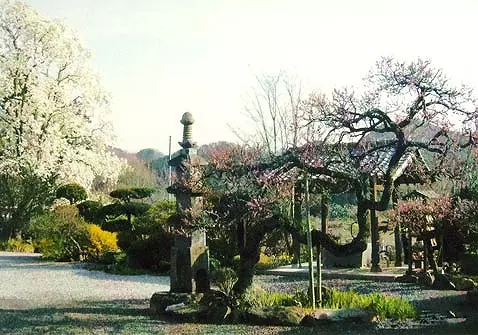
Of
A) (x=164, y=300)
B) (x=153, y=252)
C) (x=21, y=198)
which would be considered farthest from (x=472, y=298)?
(x=21, y=198)

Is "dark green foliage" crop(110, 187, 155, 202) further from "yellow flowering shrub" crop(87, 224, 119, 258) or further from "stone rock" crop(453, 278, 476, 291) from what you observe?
"stone rock" crop(453, 278, 476, 291)

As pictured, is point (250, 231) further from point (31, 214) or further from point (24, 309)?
point (31, 214)

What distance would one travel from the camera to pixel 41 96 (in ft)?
67.7

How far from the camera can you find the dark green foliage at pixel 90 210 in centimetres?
1928

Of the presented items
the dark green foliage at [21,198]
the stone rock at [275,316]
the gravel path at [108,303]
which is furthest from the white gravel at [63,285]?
the dark green foliage at [21,198]

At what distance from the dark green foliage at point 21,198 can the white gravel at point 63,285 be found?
618cm

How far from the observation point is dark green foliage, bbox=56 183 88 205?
20.8m

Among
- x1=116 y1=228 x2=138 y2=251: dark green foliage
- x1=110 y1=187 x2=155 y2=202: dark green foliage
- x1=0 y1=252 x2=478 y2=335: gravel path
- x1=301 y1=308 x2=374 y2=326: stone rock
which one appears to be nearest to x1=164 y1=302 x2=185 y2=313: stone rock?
x1=0 y1=252 x2=478 y2=335: gravel path

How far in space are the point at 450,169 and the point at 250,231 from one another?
321cm

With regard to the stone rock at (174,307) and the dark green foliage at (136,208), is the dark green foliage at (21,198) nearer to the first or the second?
the dark green foliage at (136,208)

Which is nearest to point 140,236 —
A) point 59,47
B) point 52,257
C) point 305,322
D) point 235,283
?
point 52,257

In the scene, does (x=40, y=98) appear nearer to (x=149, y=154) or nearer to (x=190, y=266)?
(x=190, y=266)

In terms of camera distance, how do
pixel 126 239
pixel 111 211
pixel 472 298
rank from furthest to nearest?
pixel 111 211 < pixel 126 239 < pixel 472 298

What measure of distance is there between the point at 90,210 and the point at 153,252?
6608 mm
